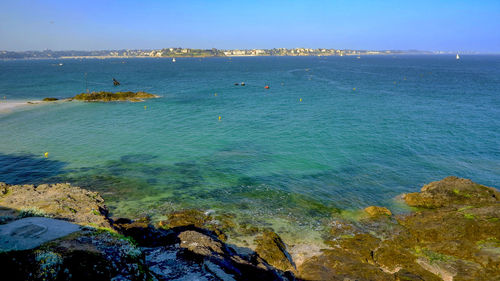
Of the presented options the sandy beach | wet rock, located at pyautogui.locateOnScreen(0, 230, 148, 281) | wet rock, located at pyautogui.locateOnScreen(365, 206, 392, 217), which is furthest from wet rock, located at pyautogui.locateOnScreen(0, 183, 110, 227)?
the sandy beach

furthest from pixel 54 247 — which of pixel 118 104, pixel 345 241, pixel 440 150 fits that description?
pixel 118 104

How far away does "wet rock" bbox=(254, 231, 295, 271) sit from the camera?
16.1 metres

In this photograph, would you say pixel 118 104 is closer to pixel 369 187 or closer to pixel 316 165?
pixel 316 165

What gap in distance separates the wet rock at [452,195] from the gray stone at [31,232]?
23.8 meters

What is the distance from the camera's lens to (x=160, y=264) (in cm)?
1234

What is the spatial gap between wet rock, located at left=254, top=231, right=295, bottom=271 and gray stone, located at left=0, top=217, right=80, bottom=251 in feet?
31.7

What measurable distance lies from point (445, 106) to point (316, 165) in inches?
1758

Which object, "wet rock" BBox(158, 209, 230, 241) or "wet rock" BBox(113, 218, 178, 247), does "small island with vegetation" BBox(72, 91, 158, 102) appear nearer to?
"wet rock" BBox(158, 209, 230, 241)

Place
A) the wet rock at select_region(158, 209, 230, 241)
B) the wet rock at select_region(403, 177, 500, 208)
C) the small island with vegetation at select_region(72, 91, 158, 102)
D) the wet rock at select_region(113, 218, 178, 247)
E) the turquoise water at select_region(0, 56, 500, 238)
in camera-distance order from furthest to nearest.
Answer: the small island with vegetation at select_region(72, 91, 158, 102)
the turquoise water at select_region(0, 56, 500, 238)
the wet rock at select_region(403, 177, 500, 208)
the wet rock at select_region(158, 209, 230, 241)
the wet rock at select_region(113, 218, 178, 247)

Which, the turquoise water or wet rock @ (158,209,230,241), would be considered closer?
wet rock @ (158,209,230,241)

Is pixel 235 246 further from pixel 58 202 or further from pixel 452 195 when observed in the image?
pixel 452 195

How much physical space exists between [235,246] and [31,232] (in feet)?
34.2

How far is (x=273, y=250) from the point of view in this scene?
56.2 ft

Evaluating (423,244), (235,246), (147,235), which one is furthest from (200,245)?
(423,244)
